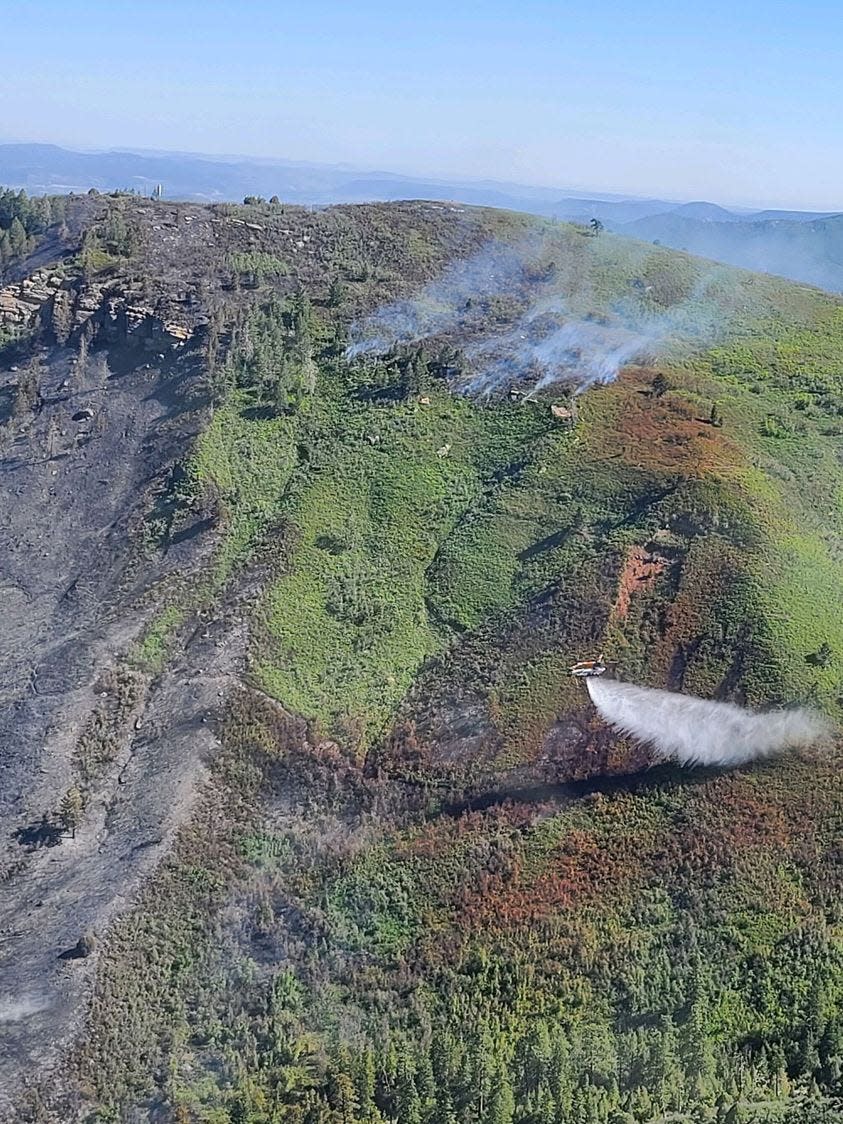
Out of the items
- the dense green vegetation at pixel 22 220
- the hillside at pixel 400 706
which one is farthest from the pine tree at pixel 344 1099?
the dense green vegetation at pixel 22 220

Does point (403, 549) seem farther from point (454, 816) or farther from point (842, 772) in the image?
point (842, 772)

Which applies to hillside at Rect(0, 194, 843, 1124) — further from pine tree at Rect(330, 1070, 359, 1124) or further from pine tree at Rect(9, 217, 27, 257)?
pine tree at Rect(9, 217, 27, 257)

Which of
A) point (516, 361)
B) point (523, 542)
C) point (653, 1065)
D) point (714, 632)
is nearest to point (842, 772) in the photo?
point (714, 632)

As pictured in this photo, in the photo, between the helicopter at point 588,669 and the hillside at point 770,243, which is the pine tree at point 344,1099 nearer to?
the helicopter at point 588,669

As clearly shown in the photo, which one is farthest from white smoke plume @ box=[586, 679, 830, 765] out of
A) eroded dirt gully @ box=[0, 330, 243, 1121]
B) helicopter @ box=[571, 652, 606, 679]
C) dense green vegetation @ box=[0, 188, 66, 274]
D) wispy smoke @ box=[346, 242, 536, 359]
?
dense green vegetation @ box=[0, 188, 66, 274]

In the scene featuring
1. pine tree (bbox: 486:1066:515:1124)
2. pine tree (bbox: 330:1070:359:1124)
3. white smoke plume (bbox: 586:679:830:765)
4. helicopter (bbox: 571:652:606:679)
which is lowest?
pine tree (bbox: 330:1070:359:1124)
